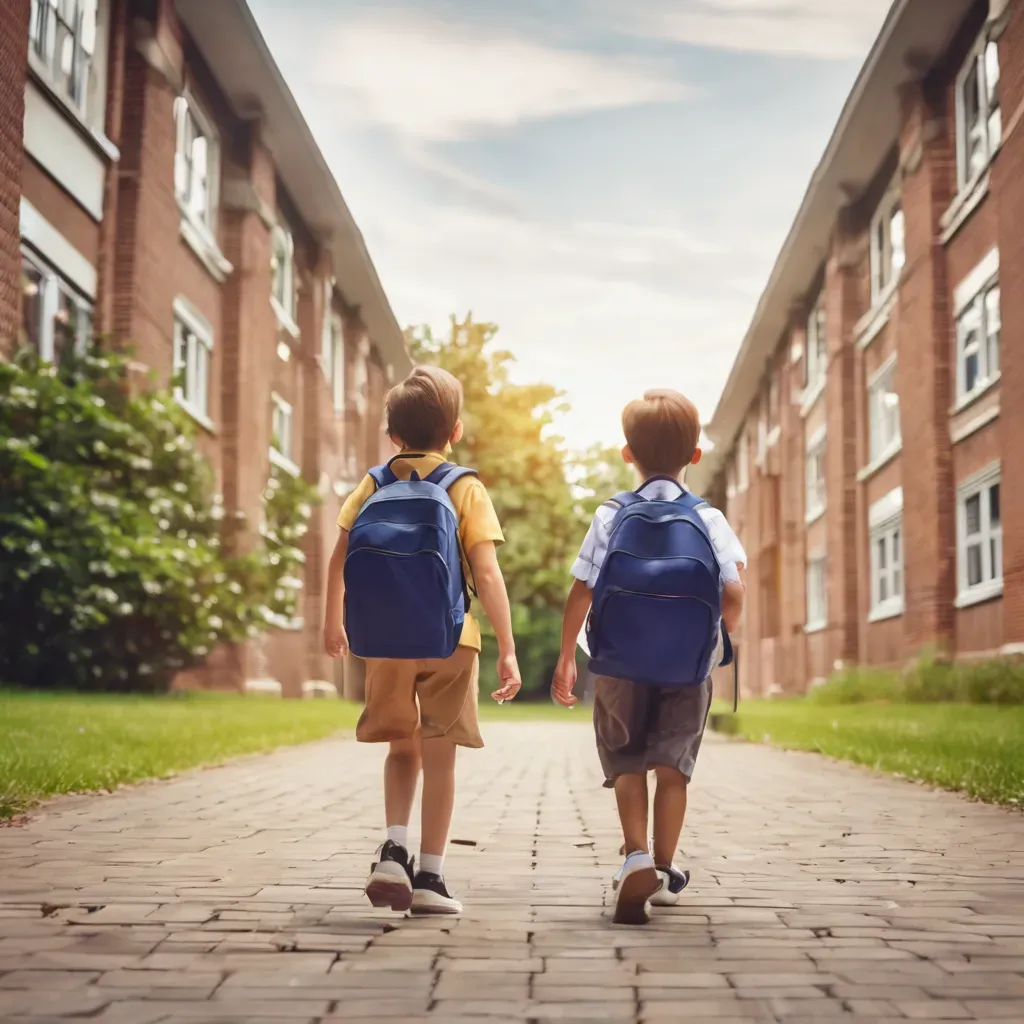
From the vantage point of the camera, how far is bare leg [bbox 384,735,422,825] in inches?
168

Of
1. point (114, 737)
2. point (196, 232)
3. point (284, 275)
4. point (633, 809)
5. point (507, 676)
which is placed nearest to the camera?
point (507, 676)

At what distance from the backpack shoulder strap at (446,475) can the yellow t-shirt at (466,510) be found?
12 mm

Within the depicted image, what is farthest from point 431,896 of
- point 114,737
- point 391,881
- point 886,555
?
point 886,555

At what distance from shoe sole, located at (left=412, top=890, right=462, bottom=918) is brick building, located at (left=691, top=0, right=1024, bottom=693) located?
517 inches

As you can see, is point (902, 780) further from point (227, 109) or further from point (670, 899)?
point (227, 109)

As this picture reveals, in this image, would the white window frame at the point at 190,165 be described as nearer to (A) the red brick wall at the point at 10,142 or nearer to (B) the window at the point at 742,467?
(A) the red brick wall at the point at 10,142

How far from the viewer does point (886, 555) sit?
24703mm

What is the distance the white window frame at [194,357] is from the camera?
20.0 metres

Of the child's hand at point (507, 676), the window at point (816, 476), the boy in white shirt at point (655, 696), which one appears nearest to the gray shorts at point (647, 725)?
the boy in white shirt at point (655, 696)

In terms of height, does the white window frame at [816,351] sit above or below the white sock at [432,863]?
above

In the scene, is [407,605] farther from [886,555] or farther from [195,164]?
[886,555]

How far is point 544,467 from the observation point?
44.4 meters

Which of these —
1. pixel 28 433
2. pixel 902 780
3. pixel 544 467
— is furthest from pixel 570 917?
pixel 544 467

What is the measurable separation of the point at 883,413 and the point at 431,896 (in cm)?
2232
